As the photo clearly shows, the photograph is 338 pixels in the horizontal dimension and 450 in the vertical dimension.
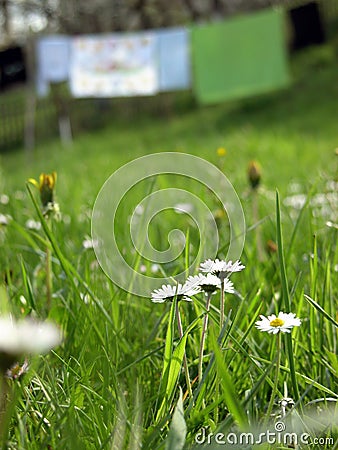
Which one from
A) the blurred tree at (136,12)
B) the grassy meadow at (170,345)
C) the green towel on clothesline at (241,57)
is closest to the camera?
the grassy meadow at (170,345)

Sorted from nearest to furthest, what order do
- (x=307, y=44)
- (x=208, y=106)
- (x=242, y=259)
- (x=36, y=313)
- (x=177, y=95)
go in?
1. (x=36, y=313)
2. (x=242, y=259)
3. (x=208, y=106)
4. (x=177, y=95)
5. (x=307, y=44)

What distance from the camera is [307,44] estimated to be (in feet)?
28.9

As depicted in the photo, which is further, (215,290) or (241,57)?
(241,57)

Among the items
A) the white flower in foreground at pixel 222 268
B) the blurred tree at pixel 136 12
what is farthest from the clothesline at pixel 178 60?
the white flower in foreground at pixel 222 268

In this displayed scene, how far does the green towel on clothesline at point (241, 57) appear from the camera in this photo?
630cm

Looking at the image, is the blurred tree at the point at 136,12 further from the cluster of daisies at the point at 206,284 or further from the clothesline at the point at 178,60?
the cluster of daisies at the point at 206,284

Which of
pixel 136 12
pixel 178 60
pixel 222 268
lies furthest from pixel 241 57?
pixel 222 268

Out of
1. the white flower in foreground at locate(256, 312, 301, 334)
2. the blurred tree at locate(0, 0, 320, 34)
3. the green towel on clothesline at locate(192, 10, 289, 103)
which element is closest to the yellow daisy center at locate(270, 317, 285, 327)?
the white flower in foreground at locate(256, 312, 301, 334)

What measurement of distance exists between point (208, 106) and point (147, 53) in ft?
3.31

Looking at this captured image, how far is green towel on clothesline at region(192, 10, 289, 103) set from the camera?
20.7 feet

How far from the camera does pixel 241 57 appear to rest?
20.8 ft

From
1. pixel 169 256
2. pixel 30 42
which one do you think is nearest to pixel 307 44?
pixel 30 42

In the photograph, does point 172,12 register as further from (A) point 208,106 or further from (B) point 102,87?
(B) point 102,87

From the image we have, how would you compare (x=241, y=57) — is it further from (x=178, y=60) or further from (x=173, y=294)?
(x=173, y=294)
